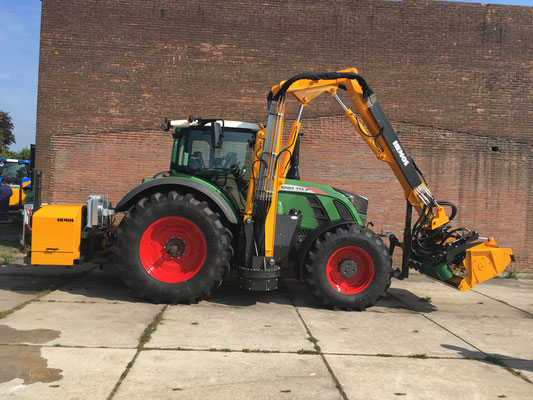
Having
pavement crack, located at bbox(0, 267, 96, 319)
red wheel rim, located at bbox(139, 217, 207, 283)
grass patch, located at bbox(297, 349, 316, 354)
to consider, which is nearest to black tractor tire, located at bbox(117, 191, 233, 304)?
red wheel rim, located at bbox(139, 217, 207, 283)

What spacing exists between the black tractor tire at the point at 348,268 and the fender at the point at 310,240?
62 mm

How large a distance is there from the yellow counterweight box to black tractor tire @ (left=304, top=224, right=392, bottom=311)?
10.4 ft

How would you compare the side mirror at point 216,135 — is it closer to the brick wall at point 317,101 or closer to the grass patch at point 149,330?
the grass patch at point 149,330

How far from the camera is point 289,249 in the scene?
6.17 meters

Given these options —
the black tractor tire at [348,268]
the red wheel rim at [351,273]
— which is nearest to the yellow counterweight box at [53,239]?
the black tractor tire at [348,268]

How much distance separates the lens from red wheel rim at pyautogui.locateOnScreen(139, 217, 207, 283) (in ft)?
19.3

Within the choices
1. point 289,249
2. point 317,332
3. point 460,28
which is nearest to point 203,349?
point 317,332

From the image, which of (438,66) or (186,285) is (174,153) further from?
(438,66)

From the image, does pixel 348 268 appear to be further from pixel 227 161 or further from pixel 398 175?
pixel 227 161

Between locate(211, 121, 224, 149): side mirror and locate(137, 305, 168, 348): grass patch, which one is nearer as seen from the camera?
locate(137, 305, 168, 348): grass patch

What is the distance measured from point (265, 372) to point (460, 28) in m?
9.83

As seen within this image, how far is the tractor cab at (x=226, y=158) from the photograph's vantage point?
6.25 meters

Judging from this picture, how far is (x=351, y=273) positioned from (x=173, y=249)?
95.6 inches

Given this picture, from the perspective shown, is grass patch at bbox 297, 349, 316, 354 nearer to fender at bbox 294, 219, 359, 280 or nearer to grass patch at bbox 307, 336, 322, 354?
grass patch at bbox 307, 336, 322, 354
